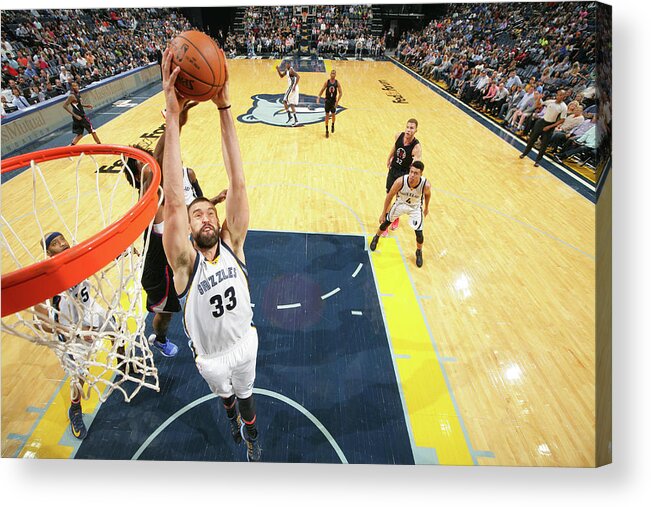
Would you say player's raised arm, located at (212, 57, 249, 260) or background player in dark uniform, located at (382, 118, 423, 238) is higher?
player's raised arm, located at (212, 57, 249, 260)

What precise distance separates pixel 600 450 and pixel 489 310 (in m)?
1.46

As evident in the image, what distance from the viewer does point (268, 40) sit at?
684 cm

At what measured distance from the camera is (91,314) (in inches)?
89.6

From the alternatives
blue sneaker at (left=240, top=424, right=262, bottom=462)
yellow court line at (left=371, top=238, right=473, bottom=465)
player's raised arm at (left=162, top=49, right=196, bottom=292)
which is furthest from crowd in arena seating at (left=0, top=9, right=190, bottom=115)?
yellow court line at (left=371, top=238, right=473, bottom=465)

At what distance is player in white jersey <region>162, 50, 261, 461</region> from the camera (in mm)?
2068

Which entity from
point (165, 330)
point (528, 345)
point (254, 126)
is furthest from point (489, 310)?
point (254, 126)

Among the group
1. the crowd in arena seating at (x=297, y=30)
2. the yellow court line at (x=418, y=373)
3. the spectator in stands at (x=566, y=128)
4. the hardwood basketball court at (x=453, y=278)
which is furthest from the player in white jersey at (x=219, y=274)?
the spectator in stands at (x=566, y=128)

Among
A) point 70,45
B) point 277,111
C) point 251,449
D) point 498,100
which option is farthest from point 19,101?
point 498,100

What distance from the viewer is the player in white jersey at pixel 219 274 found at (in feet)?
6.79

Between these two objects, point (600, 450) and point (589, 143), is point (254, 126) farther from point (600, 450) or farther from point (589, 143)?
point (600, 450)

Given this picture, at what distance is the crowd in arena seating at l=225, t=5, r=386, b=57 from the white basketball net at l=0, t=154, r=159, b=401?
2453 millimetres

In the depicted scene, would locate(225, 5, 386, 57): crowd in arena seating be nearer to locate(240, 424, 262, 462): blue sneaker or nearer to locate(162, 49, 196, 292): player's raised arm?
locate(162, 49, 196, 292): player's raised arm

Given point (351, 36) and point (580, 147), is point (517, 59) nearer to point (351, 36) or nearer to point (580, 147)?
Result: point (580, 147)

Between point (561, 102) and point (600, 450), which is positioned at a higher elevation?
point (561, 102)
